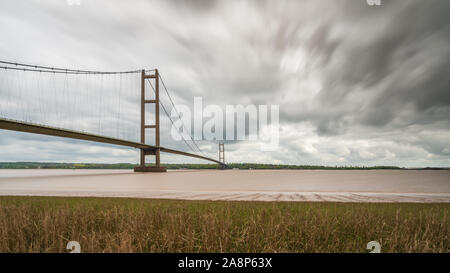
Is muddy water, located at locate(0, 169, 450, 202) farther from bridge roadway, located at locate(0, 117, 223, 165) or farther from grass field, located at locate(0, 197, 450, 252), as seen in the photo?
bridge roadway, located at locate(0, 117, 223, 165)

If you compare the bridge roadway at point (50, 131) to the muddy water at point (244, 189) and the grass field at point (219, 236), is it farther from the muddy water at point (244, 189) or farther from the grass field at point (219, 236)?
the grass field at point (219, 236)

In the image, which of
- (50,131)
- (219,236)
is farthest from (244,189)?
(50,131)

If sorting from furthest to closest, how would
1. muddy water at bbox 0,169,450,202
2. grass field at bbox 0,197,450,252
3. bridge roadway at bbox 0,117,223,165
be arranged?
bridge roadway at bbox 0,117,223,165 → muddy water at bbox 0,169,450,202 → grass field at bbox 0,197,450,252

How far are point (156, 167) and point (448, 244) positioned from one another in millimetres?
52438

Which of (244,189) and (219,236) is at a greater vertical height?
(219,236)

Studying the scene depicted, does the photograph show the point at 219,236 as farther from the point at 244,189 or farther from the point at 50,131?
the point at 50,131

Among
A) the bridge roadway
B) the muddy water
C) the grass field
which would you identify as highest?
the bridge roadway

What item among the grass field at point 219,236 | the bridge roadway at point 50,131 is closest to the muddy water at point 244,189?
the grass field at point 219,236

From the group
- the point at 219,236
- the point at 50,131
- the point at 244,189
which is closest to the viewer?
the point at 219,236

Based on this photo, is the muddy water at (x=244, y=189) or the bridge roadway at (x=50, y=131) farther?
the bridge roadway at (x=50, y=131)

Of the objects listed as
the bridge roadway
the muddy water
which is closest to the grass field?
the muddy water
